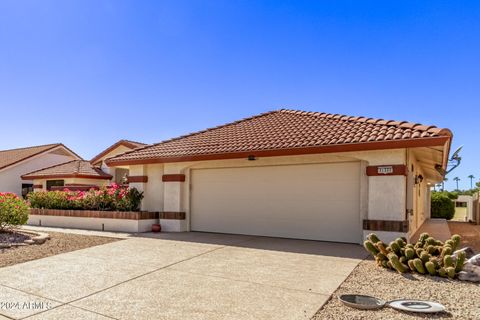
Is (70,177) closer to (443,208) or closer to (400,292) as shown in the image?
(400,292)

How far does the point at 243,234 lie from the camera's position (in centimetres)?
1252

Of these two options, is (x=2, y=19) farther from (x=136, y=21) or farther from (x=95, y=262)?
(x=95, y=262)

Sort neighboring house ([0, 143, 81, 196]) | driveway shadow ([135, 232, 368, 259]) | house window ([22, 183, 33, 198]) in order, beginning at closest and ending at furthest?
driveway shadow ([135, 232, 368, 259]), neighboring house ([0, 143, 81, 196]), house window ([22, 183, 33, 198])

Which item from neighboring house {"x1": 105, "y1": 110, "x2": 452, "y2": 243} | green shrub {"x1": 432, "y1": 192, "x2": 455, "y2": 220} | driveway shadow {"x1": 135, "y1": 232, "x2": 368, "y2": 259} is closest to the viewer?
driveway shadow {"x1": 135, "y1": 232, "x2": 368, "y2": 259}

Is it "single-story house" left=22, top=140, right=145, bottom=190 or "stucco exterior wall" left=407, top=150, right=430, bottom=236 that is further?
"single-story house" left=22, top=140, right=145, bottom=190

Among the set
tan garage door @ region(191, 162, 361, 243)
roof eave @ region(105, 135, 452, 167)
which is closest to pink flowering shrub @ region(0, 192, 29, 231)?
roof eave @ region(105, 135, 452, 167)

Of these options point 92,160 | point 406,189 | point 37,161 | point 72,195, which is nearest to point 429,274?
point 406,189

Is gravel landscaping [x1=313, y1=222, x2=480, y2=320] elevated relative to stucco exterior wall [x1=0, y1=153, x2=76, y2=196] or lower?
lower

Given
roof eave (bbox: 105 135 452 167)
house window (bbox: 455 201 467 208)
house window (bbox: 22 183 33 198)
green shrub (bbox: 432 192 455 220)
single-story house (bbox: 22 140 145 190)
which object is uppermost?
roof eave (bbox: 105 135 452 167)

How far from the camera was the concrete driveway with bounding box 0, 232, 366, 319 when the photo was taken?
479cm

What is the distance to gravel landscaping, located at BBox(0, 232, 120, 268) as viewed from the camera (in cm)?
817

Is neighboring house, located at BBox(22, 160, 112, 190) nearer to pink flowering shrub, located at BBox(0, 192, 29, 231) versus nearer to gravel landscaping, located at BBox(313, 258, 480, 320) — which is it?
pink flowering shrub, located at BBox(0, 192, 29, 231)

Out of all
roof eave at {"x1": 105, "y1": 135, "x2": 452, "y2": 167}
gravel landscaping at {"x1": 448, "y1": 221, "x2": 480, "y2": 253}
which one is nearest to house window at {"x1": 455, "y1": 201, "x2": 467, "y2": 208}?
gravel landscaping at {"x1": 448, "y1": 221, "x2": 480, "y2": 253}

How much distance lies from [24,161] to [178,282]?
101 ft
